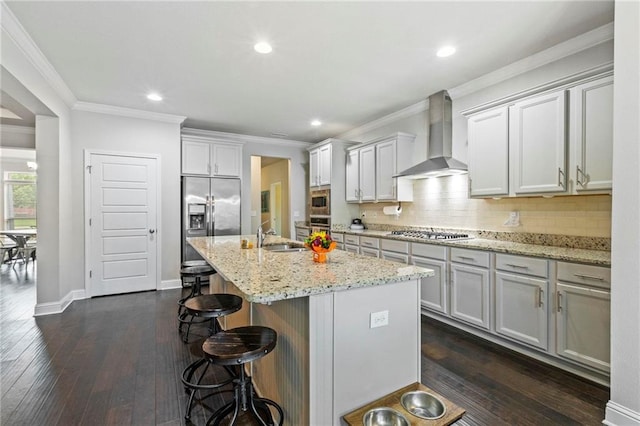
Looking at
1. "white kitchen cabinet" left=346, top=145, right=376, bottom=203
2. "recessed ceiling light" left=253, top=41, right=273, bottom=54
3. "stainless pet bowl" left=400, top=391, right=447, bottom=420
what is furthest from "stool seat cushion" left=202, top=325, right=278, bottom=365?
"white kitchen cabinet" left=346, top=145, right=376, bottom=203

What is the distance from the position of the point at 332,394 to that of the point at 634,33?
102 inches

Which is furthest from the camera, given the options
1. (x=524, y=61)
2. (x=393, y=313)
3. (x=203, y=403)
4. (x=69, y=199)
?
(x=69, y=199)

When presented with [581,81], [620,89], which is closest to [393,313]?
[620,89]

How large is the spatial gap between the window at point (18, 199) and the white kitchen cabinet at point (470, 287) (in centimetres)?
1097

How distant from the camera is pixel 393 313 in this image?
1.68 m

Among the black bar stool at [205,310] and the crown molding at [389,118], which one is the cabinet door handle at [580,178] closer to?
the crown molding at [389,118]

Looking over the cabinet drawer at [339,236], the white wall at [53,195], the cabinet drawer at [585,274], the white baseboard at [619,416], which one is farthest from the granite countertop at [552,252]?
the white wall at [53,195]

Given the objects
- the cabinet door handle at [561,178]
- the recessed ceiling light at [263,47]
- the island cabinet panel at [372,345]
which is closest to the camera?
the island cabinet panel at [372,345]

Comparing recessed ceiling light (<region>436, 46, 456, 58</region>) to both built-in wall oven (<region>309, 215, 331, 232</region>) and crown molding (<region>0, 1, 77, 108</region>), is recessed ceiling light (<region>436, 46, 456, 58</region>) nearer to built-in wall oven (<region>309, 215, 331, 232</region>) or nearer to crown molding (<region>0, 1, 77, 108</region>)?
built-in wall oven (<region>309, 215, 331, 232</region>)

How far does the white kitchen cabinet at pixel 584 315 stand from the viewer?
6.81 ft

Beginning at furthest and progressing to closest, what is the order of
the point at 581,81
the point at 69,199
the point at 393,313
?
the point at 69,199
the point at 581,81
the point at 393,313

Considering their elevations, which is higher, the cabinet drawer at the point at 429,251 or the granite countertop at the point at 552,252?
the granite countertop at the point at 552,252

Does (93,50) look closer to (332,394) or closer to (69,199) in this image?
(69,199)

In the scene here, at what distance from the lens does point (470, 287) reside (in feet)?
9.77
